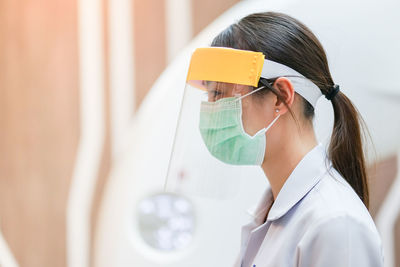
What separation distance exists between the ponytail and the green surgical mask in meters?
0.12

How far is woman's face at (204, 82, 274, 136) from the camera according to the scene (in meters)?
0.92

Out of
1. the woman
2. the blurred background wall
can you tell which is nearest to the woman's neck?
the woman

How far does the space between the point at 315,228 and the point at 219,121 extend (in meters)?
0.27

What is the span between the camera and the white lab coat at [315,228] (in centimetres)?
76

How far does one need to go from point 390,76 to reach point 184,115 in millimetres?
648

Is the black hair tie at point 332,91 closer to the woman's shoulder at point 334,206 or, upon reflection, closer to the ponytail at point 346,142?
the ponytail at point 346,142

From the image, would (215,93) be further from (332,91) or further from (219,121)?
(332,91)

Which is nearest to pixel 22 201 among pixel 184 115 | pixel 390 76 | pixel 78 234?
pixel 78 234

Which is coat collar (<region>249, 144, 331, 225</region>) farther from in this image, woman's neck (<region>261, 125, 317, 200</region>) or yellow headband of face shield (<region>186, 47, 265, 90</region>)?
yellow headband of face shield (<region>186, 47, 265, 90</region>)

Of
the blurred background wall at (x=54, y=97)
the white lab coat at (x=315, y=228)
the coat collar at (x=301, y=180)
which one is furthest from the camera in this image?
the blurred background wall at (x=54, y=97)

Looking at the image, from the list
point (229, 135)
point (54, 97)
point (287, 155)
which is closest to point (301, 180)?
point (287, 155)

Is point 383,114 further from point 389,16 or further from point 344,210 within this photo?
point 344,210

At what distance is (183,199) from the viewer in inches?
60.7

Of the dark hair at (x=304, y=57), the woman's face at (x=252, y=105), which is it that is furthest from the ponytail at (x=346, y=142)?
the woman's face at (x=252, y=105)
